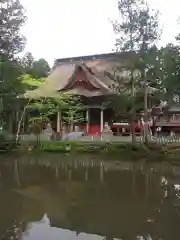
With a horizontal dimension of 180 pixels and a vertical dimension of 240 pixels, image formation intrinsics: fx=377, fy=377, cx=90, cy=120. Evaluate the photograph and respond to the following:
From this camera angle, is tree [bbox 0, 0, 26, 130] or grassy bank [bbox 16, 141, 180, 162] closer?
grassy bank [bbox 16, 141, 180, 162]

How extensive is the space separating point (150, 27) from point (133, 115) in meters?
5.15

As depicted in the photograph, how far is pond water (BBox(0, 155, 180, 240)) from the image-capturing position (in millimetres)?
7738

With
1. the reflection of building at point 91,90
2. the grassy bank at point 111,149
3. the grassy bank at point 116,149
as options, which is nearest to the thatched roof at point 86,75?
the reflection of building at point 91,90

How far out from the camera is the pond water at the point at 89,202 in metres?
7.74

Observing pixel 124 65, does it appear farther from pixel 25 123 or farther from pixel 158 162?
pixel 25 123

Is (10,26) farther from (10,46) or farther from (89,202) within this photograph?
(89,202)

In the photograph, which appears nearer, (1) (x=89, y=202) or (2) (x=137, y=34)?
(1) (x=89, y=202)

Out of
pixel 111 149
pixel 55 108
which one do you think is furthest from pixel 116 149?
pixel 55 108

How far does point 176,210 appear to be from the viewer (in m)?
9.57

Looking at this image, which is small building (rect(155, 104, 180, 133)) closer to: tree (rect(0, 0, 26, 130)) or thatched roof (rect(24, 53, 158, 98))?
thatched roof (rect(24, 53, 158, 98))

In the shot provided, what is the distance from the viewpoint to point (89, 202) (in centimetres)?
1034

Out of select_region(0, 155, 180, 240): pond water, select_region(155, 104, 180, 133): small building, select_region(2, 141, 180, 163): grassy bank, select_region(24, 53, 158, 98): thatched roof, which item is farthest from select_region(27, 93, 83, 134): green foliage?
select_region(0, 155, 180, 240): pond water

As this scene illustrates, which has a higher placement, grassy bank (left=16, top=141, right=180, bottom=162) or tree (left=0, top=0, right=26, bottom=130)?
tree (left=0, top=0, right=26, bottom=130)

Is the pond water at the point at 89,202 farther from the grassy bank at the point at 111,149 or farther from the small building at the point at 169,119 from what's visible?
the small building at the point at 169,119
